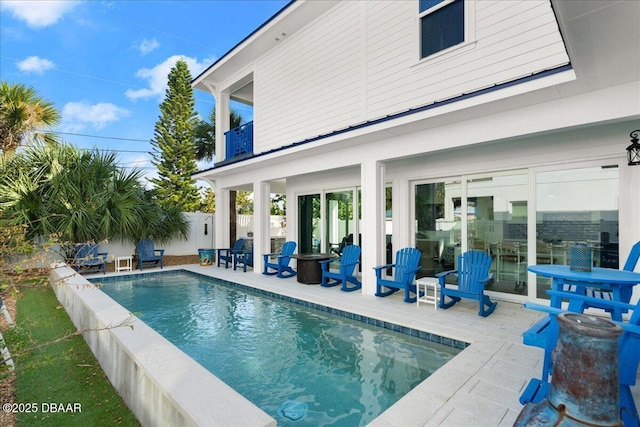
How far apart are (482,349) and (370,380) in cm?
139

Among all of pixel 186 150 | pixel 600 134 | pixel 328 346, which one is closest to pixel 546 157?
pixel 600 134

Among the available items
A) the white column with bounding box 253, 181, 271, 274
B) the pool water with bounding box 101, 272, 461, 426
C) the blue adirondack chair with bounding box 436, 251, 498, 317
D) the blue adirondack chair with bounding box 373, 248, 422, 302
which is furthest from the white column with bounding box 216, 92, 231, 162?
the blue adirondack chair with bounding box 436, 251, 498, 317

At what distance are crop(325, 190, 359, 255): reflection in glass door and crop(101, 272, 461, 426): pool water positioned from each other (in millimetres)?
2941

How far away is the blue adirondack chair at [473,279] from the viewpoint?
16.3ft

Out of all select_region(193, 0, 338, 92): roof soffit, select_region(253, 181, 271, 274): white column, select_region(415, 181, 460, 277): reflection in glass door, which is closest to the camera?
select_region(415, 181, 460, 277): reflection in glass door

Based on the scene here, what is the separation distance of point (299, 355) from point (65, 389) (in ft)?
7.49

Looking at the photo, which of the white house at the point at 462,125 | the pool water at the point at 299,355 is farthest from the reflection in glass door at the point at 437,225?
the pool water at the point at 299,355

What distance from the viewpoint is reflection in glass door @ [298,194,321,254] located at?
9.72m

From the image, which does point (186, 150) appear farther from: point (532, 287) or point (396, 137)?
point (532, 287)

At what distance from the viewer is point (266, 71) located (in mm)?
9680

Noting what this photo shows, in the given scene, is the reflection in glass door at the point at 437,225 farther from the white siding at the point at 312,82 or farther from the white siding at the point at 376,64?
the white siding at the point at 312,82

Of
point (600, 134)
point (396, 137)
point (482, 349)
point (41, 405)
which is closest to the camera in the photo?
point (41, 405)

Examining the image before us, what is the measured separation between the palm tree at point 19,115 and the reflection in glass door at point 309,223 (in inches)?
325

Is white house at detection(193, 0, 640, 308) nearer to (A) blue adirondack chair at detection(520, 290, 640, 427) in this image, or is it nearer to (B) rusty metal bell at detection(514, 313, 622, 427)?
(B) rusty metal bell at detection(514, 313, 622, 427)
